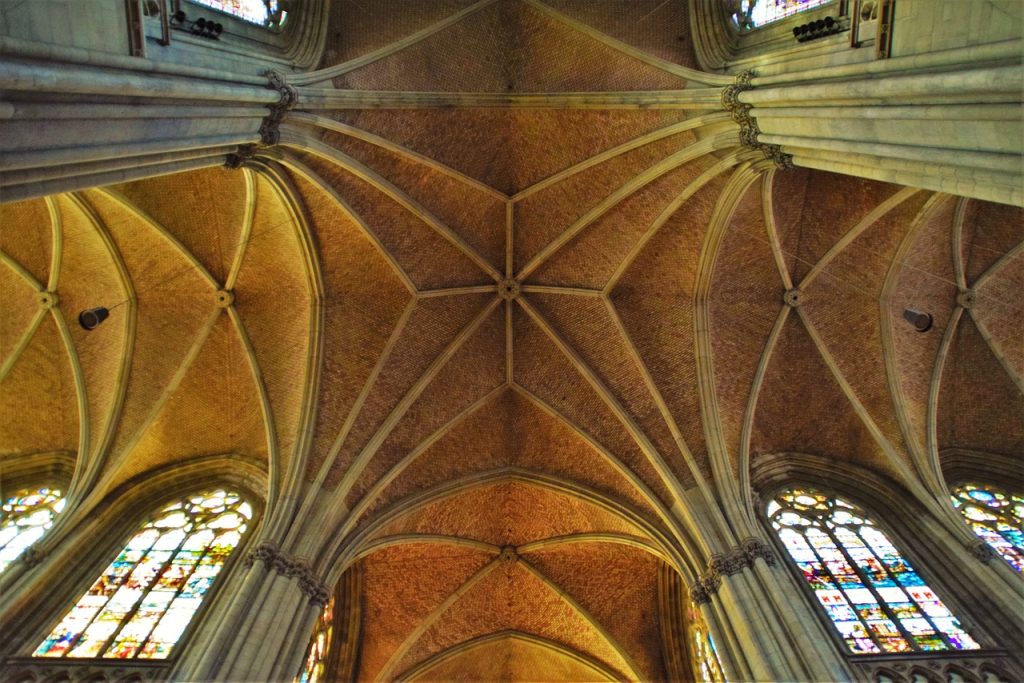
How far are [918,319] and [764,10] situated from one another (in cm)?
674

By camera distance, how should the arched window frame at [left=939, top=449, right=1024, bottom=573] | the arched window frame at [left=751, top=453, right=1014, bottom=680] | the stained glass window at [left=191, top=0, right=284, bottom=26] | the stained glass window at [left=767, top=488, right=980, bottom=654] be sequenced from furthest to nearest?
the arched window frame at [left=939, top=449, right=1024, bottom=573]
the stained glass window at [left=191, top=0, right=284, bottom=26]
the stained glass window at [left=767, top=488, right=980, bottom=654]
the arched window frame at [left=751, top=453, right=1014, bottom=680]

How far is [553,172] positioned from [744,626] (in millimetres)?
9482

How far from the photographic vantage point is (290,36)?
12453mm

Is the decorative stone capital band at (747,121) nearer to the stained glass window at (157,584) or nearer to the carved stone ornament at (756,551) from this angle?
the carved stone ornament at (756,551)

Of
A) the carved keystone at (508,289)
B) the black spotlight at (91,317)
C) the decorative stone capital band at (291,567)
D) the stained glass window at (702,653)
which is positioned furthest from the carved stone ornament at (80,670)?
the carved keystone at (508,289)

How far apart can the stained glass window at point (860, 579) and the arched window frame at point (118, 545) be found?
9350 millimetres

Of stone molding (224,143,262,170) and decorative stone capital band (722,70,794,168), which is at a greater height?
decorative stone capital band (722,70,794,168)

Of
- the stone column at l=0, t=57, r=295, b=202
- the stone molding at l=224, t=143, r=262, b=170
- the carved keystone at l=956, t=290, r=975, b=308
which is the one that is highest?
the carved keystone at l=956, t=290, r=975, b=308

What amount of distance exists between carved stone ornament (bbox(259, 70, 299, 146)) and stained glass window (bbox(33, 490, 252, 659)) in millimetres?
7212

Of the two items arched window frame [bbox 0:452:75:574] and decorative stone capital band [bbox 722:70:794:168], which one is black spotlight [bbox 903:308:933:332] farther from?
arched window frame [bbox 0:452:75:574]

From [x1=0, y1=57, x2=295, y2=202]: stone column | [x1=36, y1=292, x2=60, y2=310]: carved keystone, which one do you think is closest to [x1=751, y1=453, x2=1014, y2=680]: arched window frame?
[x1=0, y1=57, x2=295, y2=202]: stone column

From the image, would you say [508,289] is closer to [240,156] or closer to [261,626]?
[240,156]

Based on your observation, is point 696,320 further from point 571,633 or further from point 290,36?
point 290,36

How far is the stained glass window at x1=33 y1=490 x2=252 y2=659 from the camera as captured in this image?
10.1 metres
